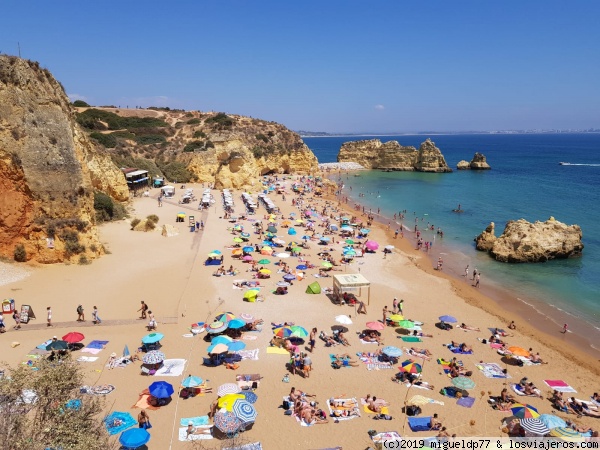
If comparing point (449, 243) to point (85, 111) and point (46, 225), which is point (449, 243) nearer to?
point (46, 225)

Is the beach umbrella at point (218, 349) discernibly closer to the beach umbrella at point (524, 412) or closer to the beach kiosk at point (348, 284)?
the beach kiosk at point (348, 284)

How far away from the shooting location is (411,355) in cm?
1379

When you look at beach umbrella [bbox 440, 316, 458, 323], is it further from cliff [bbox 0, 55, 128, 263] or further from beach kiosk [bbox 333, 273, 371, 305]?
cliff [bbox 0, 55, 128, 263]

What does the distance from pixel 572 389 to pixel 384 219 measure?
89.2ft

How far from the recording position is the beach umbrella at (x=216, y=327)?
535 inches

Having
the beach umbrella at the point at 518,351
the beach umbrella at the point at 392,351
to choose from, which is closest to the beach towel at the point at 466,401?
the beach umbrella at the point at 392,351

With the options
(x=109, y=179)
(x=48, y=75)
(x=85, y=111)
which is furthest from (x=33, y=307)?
(x=85, y=111)

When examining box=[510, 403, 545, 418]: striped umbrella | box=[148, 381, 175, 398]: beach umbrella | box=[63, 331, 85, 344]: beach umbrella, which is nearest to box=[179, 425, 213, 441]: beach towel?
box=[148, 381, 175, 398]: beach umbrella

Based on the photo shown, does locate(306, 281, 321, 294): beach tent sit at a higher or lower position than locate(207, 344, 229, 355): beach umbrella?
lower

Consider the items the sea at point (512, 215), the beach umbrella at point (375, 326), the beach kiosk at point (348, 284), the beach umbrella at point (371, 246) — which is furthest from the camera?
the beach umbrella at point (371, 246)

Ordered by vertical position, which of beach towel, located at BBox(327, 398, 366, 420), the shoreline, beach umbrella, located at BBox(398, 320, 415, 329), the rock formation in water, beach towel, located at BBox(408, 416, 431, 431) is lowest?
the shoreline

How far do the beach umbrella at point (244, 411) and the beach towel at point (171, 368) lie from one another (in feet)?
9.68

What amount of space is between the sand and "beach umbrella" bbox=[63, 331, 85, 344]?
34.4 inches

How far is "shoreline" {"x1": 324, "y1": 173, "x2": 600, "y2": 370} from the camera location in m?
15.4
